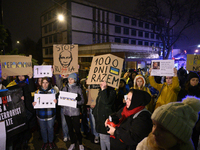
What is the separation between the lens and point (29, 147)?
3.84 metres

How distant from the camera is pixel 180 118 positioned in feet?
3.52

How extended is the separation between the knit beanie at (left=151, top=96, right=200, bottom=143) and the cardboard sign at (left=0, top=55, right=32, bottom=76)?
411 cm

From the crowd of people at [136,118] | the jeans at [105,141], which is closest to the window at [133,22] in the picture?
the crowd of people at [136,118]

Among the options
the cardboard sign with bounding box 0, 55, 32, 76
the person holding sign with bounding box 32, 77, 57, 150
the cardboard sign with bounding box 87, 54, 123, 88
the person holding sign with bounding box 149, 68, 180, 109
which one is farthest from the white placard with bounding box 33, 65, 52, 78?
the person holding sign with bounding box 149, 68, 180, 109

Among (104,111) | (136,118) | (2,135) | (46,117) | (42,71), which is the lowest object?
(46,117)

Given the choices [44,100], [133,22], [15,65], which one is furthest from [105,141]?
[133,22]

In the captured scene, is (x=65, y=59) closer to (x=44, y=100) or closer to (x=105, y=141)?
(x=44, y=100)

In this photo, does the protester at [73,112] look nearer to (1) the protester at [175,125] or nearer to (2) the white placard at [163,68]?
(2) the white placard at [163,68]

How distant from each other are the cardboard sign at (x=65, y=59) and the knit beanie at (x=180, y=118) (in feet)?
11.1

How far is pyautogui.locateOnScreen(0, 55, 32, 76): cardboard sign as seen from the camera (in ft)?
12.3

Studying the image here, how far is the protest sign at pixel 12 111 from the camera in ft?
8.50

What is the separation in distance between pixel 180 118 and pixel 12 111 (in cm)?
308

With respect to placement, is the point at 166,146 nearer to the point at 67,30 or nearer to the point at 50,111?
the point at 50,111

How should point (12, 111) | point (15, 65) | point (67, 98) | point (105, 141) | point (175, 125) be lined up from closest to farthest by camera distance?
point (175, 125)
point (12, 111)
point (105, 141)
point (67, 98)
point (15, 65)
